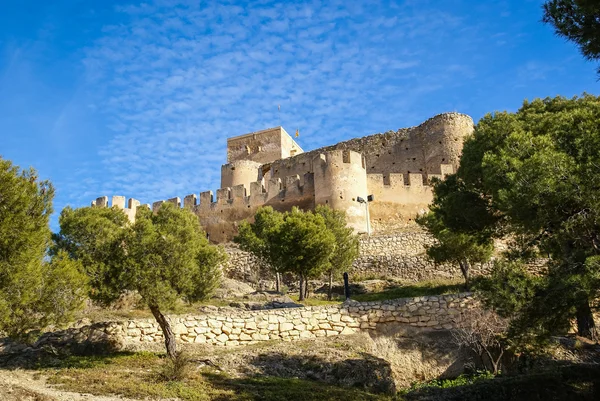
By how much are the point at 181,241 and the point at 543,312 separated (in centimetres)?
1007

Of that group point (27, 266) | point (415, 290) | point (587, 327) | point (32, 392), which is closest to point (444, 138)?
point (415, 290)

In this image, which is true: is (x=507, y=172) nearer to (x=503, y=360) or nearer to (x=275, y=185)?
(x=503, y=360)

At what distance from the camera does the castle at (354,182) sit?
36.3m

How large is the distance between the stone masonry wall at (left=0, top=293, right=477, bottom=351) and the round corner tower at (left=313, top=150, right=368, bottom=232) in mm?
16510

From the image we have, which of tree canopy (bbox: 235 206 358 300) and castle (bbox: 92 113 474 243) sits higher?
castle (bbox: 92 113 474 243)

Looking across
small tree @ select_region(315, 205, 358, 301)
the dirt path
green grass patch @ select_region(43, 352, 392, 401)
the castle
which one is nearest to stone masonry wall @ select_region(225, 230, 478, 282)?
small tree @ select_region(315, 205, 358, 301)

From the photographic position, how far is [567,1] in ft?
32.0

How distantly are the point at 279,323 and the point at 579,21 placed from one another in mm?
11540

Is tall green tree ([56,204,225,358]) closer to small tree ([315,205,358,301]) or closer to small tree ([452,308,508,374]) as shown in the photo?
small tree ([452,308,508,374])

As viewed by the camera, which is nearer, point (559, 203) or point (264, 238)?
point (559, 203)

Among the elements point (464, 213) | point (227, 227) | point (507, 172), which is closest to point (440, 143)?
point (227, 227)

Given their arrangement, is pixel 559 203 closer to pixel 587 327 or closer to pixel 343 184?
pixel 587 327

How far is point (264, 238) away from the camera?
28312 millimetres

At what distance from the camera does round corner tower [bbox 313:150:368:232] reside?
1387 inches
